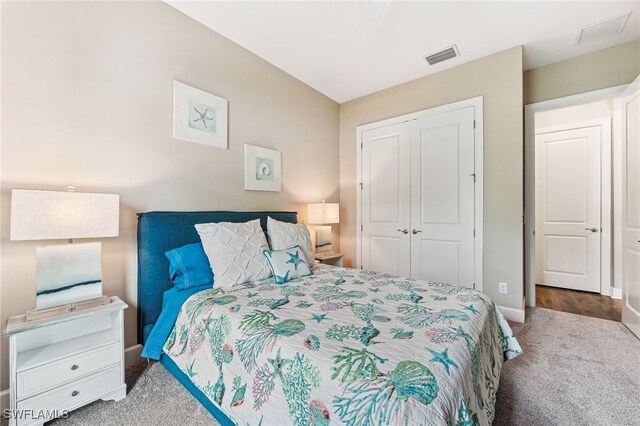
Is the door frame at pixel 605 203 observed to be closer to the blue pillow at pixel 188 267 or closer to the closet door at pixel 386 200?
the closet door at pixel 386 200

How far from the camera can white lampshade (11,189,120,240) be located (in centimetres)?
130

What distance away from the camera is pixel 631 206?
96.0 inches

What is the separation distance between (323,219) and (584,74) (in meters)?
3.30

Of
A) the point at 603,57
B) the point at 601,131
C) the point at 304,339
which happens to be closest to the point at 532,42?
the point at 603,57

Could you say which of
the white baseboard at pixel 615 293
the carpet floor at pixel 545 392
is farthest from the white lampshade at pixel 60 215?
the white baseboard at pixel 615 293

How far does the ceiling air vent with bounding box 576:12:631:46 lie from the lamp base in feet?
14.8

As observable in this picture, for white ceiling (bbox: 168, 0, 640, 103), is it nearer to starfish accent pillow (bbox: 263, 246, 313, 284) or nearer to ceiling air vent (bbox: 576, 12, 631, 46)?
ceiling air vent (bbox: 576, 12, 631, 46)

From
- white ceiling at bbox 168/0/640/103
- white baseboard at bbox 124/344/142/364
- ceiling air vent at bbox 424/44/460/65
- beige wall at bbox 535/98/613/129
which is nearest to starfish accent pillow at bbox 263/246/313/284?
white baseboard at bbox 124/344/142/364

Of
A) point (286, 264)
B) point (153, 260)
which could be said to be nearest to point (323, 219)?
point (286, 264)

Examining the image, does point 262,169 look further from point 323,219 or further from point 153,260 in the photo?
point 153,260

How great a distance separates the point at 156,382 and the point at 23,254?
1120mm

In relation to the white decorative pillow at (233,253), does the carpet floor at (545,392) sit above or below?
below

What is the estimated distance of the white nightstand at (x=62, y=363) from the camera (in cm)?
127

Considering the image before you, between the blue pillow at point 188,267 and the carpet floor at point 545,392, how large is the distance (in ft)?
2.08
